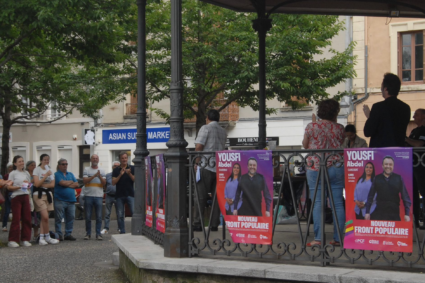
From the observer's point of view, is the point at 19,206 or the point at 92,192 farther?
the point at 92,192

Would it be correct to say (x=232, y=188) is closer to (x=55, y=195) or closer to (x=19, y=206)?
(x=19, y=206)

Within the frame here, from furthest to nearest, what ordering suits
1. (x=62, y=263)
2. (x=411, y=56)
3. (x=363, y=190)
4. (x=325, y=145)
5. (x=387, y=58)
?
(x=387, y=58) → (x=411, y=56) → (x=62, y=263) → (x=325, y=145) → (x=363, y=190)

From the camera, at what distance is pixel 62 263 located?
1069 cm

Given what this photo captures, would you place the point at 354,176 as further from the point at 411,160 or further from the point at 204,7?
the point at 204,7

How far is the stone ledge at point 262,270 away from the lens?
5.41 metres

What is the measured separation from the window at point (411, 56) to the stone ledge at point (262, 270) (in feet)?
71.6

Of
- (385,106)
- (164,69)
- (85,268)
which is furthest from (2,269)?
(164,69)

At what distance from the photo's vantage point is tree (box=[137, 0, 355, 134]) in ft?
72.0

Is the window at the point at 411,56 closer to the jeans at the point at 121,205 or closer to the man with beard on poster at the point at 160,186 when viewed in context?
the jeans at the point at 121,205

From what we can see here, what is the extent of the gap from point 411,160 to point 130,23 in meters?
12.0

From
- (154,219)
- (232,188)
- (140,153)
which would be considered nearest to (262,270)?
(232,188)

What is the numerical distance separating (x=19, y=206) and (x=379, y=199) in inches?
377

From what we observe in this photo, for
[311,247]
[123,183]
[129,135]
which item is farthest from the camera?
[129,135]

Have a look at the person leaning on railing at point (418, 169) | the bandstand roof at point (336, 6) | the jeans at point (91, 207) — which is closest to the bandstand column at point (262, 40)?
the bandstand roof at point (336, 6)
